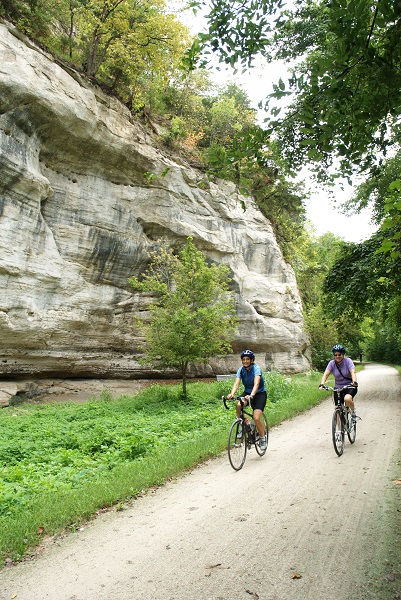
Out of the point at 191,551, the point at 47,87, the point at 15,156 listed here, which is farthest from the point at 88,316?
the point at 191,551

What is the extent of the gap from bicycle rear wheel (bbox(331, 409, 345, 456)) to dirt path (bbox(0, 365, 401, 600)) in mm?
593

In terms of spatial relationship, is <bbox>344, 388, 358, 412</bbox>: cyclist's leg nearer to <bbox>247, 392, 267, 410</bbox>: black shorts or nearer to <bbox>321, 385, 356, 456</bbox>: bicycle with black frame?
<bbox>321, 385, 356, 456</bbox>: bicycle with black frame

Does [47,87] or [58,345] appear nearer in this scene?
[47,87]

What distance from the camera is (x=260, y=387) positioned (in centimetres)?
736

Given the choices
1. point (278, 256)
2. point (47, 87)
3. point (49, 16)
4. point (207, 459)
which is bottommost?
point (207, 459)

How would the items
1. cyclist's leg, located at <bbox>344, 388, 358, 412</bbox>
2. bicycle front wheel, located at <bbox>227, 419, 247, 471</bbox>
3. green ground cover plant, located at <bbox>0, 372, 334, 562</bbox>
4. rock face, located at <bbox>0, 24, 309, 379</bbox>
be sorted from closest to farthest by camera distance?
green ground cover plant, located at <bbox>0, 372, 334, 562</bbox> < bicycle front wheel, located at <bbox>227, 419, 247, 471</bbox> < cyclist's leg, located at <bbox>344, 388, 358, 412</bbox> < rock face, located at <bbox>0, 24, 309, 379</bbox>

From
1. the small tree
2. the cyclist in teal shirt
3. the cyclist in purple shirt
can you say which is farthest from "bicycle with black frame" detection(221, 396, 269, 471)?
the small tree

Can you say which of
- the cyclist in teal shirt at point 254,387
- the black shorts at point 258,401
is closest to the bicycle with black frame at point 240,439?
the cyclist in teal shirt at point 254,387

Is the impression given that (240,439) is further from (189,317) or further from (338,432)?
(189,317)

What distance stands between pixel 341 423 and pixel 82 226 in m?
14.9

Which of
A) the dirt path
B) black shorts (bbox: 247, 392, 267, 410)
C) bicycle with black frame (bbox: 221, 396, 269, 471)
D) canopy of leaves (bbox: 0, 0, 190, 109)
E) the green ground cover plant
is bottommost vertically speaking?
the green ground cover plant

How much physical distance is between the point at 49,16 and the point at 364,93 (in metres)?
20.3

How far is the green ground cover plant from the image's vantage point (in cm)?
474

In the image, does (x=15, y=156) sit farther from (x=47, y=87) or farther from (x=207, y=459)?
(x=207, y=459)
